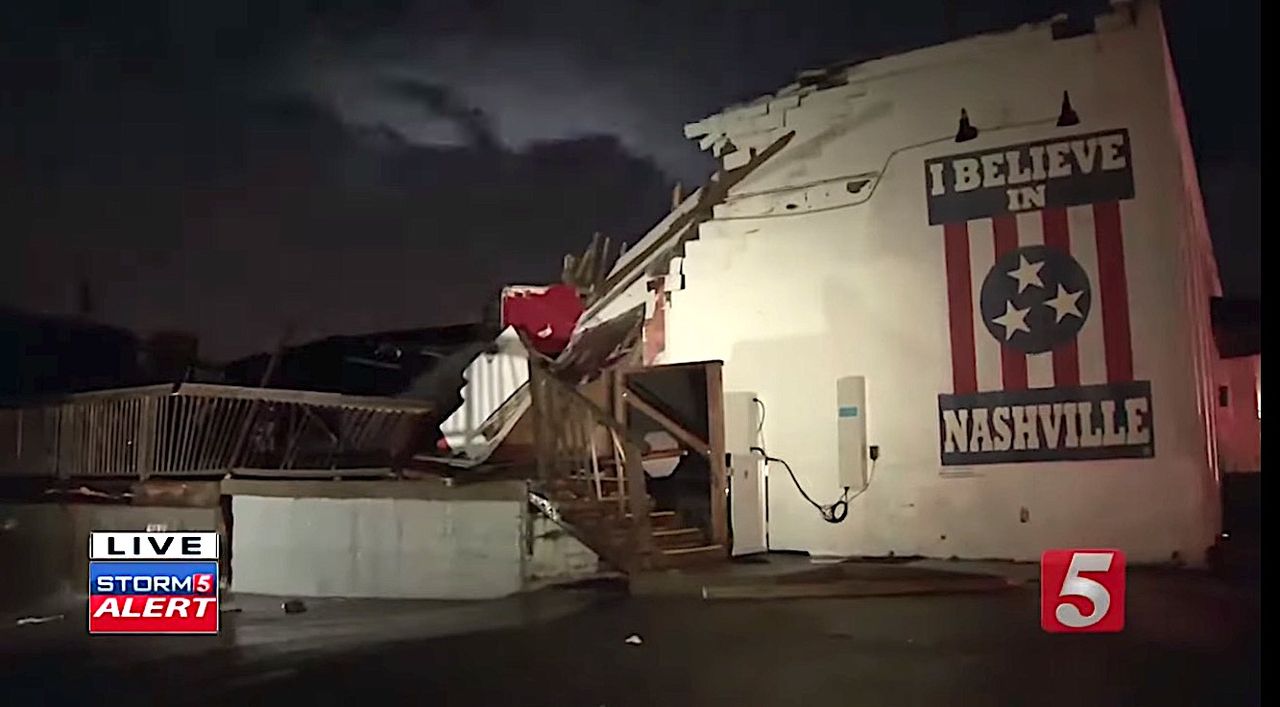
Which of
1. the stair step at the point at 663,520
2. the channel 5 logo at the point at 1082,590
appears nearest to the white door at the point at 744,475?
the stair step at the point at 663,520

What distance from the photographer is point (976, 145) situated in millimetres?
1921

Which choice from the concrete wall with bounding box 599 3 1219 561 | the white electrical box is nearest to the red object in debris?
the concrete wall with bounding box 599 3 1219 561

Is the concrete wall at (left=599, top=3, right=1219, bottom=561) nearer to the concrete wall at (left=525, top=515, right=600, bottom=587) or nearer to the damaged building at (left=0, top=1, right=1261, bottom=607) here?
the damaged building at (left=0, top=1, right=1261, bottom=607)

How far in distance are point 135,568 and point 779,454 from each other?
1.12 m

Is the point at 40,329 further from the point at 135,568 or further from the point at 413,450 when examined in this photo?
the point at 413,450

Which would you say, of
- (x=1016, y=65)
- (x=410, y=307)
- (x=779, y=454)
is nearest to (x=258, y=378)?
(x=410, y=307)

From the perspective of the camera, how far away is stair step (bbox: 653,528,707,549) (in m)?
2.04

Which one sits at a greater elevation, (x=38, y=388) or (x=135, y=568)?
(x=38, y=388)

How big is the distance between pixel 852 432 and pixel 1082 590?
1.38 feet

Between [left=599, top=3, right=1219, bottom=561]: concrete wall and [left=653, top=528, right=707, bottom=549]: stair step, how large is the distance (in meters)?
0.14

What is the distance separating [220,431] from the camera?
213 cm

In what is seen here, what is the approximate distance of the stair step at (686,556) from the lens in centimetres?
202

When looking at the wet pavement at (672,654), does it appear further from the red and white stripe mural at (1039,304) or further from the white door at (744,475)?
the red and white stripe mural at (1039,304)

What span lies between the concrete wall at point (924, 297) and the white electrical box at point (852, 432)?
13 mm
